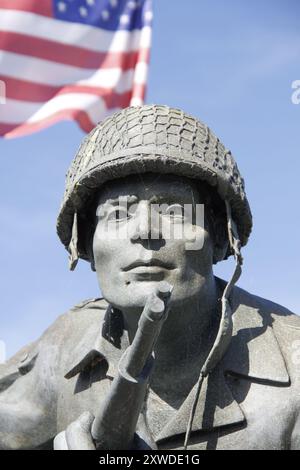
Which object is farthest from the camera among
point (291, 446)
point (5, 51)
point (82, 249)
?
point (5, 51)

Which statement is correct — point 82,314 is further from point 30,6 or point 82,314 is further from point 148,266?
point 30,6

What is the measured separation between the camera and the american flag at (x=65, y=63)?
1323 centimetres

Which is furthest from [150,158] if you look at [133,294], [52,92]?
[52,92]

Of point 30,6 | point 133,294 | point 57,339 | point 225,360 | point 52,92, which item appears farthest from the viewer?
point 30,6

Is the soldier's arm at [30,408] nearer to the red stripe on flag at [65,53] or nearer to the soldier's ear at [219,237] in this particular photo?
the soldier's ear at [219,237]

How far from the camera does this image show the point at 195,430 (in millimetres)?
8117

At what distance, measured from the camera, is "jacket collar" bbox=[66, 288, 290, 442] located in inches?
320

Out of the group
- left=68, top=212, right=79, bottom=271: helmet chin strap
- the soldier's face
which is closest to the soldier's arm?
left=68, top=212, right=79, bottom=271: helmet chin strap

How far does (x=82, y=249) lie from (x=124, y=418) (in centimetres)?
151

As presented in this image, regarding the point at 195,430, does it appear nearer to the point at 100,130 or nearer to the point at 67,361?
the point at 67,361

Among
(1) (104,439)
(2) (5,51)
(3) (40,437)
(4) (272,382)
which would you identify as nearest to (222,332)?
(4) (272,382)

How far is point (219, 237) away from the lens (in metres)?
8.62

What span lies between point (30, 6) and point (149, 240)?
19.7ft

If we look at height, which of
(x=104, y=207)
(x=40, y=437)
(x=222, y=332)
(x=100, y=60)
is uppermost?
(x=100, y=60)
